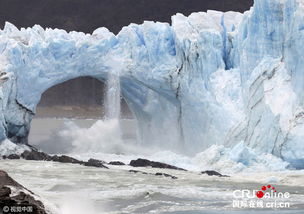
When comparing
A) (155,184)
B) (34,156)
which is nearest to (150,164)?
(34,156)

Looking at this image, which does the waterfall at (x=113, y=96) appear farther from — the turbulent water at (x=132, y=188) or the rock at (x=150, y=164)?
the turbulent water at (x=132, y=188)

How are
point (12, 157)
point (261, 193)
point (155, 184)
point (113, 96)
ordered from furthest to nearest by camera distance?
point (113, 96) < point (12, 157) < point (155, 184) < point (261, 193)

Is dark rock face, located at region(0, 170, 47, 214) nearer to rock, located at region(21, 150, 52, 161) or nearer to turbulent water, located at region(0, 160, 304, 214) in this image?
turbulent water, located at region(0, 160, 304, 214)

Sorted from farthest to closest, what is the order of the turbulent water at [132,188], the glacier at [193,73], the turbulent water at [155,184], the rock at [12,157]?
the rock at [12,157], the glacier at [193,73], the turbulent water at [155,184], the turbulent water at [132,188]

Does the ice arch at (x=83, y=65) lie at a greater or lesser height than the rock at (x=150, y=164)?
greater

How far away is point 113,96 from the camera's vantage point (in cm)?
2597

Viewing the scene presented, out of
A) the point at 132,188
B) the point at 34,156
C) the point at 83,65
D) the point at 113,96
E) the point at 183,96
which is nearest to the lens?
the point at 132,188

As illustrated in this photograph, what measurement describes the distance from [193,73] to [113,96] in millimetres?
3867

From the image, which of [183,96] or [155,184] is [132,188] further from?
[183,96]

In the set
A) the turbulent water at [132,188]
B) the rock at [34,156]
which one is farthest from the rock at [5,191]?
the rock at [34,156]

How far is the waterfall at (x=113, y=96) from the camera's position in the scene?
25.5 meters

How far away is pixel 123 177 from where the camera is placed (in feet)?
60.6

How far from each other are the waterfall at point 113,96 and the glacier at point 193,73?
299mm

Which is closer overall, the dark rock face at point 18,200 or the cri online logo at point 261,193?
the dark rock face at point 18,200
